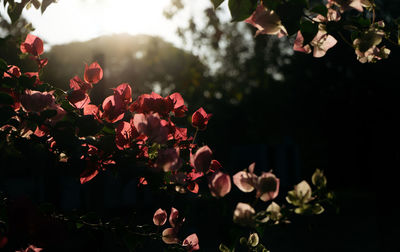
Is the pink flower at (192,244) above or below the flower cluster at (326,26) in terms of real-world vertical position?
below

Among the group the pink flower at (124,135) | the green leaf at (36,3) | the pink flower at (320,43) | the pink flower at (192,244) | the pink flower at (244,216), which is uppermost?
the green leaf at (36,3)

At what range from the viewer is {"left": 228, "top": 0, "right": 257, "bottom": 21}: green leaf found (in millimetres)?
1017

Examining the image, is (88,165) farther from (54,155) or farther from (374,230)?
(374,230)

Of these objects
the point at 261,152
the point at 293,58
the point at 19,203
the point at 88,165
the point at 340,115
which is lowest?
the point at 261,152

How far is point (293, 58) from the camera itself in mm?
14320

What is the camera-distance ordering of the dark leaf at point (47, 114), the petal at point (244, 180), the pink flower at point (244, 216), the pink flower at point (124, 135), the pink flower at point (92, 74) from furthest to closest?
the pink flower at point (92, 74), the pink flower at point (124, 135), the dark leaf at point (47, 114), the petal at point (244, 180), the pink flower at point (244, 216)

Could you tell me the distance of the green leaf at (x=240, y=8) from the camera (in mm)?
1017

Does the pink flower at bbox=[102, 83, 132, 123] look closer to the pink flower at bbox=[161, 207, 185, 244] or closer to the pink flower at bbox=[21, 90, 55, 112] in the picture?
the pink flower at bbox=[21, 90, 55, 112]

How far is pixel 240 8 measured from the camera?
102 centimetres

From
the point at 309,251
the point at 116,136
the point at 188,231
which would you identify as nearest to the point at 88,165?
the point at 116,136

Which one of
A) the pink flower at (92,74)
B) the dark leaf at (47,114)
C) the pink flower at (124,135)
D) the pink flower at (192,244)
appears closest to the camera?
the dark leaf at (47,114)

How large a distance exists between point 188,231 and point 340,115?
704 cm

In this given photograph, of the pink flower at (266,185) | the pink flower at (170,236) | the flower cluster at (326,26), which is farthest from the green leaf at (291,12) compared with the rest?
the pink flower at (170,236)

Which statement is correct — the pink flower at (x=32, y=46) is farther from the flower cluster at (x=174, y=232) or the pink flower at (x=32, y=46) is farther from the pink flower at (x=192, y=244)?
the pink flower at (x=192, y=244)
